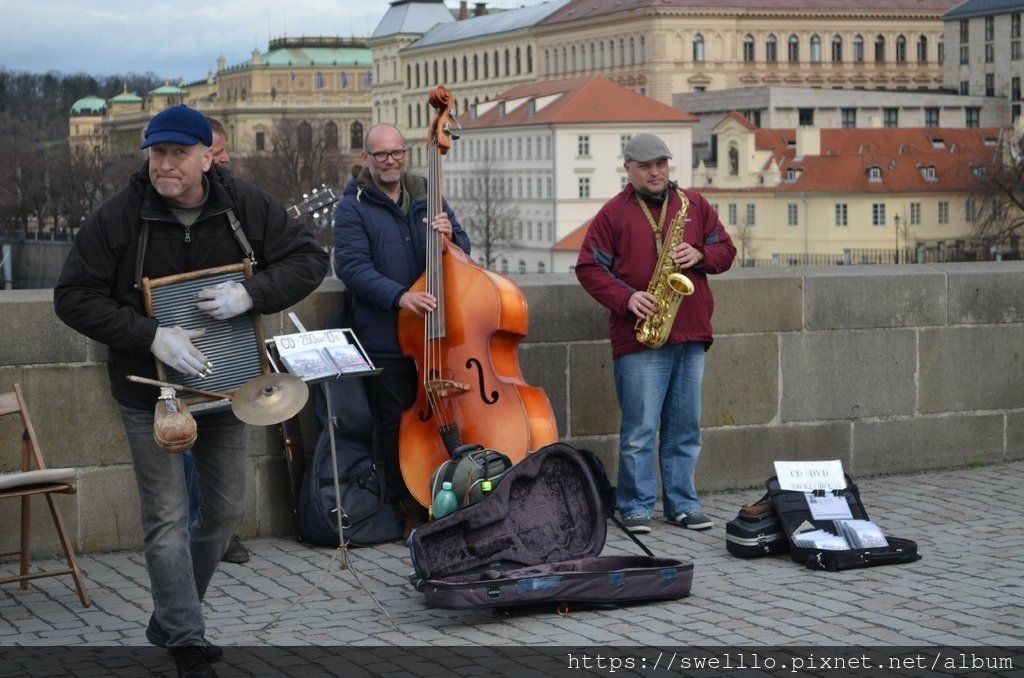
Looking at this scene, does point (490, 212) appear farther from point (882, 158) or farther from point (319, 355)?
point (319, 355)

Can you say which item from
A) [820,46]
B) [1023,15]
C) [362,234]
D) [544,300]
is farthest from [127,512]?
[820,46]

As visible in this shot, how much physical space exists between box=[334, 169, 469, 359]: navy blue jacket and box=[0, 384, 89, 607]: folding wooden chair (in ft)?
4.74

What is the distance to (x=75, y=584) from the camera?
269 inches

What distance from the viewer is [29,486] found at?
6.33 m

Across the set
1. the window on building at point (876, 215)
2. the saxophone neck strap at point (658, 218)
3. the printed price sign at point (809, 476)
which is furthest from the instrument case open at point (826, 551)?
the window on building at point (876, 215)

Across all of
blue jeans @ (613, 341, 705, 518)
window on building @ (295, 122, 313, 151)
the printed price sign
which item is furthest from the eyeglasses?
window on building @ (295, 122, 313, 151)

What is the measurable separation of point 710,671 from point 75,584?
257 centimetres

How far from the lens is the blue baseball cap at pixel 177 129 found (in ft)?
18.1

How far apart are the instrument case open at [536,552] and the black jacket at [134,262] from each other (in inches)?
46.2

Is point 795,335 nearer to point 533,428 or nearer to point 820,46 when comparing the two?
point 533,428

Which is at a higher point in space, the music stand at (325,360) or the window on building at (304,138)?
the window on building at (304,138)

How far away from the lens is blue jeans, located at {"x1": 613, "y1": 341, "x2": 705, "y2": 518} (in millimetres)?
7988

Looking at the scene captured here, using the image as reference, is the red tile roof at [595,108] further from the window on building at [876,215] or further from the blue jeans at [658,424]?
the blue jeans at [658,424]

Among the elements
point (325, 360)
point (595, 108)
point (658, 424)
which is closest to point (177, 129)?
point (325, 360)
